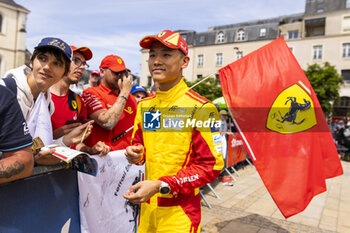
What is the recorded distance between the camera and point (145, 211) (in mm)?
1973

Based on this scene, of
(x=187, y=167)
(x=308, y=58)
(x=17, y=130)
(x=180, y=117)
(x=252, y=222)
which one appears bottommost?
(x=252, y=222)

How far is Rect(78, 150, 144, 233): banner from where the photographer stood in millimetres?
2479

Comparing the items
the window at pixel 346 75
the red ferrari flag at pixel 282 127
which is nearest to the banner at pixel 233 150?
the red ferrari flag at pixel 282 127

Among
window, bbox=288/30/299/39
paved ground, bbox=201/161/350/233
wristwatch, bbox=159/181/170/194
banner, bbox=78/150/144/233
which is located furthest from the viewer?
window, bbox=288/30/299/39

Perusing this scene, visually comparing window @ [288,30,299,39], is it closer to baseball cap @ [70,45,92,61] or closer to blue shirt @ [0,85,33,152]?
baseball cap @ [70,45,92,61]

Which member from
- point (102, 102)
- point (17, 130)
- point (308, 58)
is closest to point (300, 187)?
point (102, 102)

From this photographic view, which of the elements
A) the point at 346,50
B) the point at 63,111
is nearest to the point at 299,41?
the point at 346,50

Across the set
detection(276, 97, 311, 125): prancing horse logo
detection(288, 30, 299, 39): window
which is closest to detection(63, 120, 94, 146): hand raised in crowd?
detection(276, 97, 311, 125): prancing horse logo

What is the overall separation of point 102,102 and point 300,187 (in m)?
2.64

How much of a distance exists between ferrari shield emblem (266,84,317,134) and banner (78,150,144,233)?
1.88 meters

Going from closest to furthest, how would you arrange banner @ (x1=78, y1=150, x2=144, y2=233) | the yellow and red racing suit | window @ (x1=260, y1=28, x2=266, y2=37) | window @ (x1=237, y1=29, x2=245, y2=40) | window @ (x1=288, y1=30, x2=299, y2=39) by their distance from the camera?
1. the yellow and red racing suit
2. banner @ (x1=78, y1=150, x2=144, y2=233)
3. window @ (x1=288, y1=30, x2=299, y2=39)
4. window @ (x1=260, y1=28, x2=266, y2=37)
5. window @ (x1=237, y1=29, x2=245, y2=40)

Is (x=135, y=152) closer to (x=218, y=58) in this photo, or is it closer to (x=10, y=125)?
(x=10, y=125)

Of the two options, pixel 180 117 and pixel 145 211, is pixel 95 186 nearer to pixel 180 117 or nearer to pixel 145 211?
pixel 145 211

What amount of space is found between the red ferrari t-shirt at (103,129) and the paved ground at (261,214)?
2079mm
